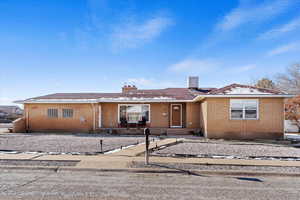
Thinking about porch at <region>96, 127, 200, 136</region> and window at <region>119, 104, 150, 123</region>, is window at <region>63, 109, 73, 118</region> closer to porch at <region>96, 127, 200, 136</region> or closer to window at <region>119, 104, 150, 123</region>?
porch at <region>96, 127, 200, 136</region>

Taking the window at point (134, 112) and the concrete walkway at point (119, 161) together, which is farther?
the window at point (134, 112)

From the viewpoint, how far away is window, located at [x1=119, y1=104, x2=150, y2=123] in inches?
667

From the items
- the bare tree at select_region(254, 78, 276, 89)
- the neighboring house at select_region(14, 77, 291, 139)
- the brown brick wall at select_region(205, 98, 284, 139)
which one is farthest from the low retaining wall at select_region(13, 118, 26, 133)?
the bare tree at select_region(254, 78, 276, 89)

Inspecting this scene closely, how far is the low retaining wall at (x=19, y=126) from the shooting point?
16.7m

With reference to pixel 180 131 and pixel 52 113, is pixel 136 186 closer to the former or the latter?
pixel 180 131

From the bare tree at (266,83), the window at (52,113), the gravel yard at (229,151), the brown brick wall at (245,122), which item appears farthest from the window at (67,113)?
the bare tree at (266,83)

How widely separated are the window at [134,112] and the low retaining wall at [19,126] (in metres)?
8.71

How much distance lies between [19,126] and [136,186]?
53.8ft

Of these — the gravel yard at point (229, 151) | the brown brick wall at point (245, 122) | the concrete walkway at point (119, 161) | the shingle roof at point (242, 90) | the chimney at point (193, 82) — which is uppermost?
the chimney at point (193, 82)

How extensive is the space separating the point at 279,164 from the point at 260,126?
21.5ft

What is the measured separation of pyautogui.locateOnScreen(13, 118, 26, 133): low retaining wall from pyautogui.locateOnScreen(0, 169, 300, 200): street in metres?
12.7

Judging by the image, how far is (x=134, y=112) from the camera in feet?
55.9

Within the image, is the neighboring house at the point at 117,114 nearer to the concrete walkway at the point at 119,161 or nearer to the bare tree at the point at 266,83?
the concrete walkway at the point at 119,161

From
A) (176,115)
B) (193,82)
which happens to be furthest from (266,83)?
(176,115)
